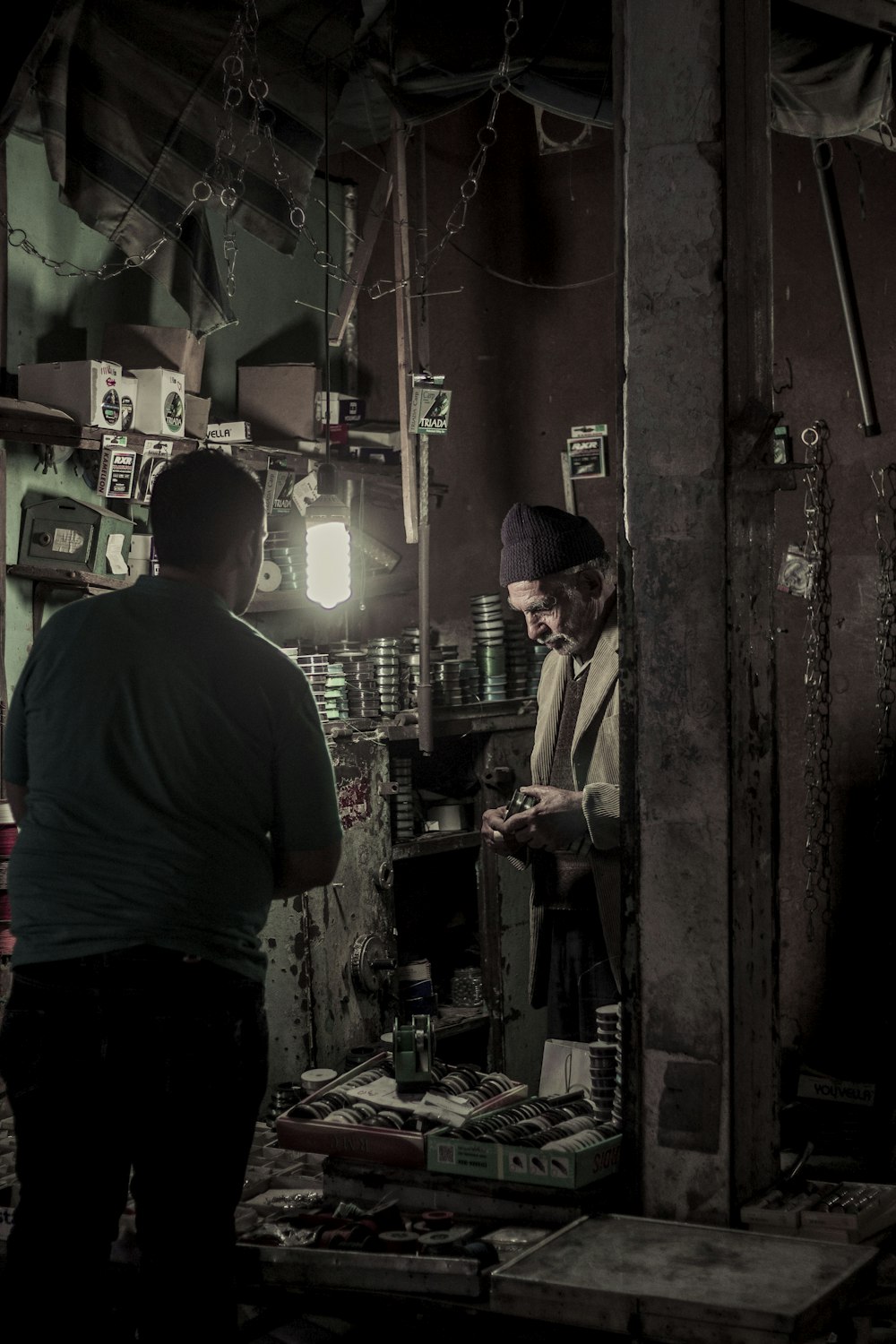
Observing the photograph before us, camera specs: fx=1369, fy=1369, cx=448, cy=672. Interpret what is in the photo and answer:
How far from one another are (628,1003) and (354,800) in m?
2.58

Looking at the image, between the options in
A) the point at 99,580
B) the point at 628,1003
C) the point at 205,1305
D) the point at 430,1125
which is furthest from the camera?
the point at 99,580

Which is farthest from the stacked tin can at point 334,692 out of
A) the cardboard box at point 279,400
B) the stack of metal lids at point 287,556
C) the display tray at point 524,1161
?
the display tray at point 524,1161

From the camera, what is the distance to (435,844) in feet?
18.5

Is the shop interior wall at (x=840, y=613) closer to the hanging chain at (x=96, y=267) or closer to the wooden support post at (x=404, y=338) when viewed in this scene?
the wooden support post at (x=404, y=338)

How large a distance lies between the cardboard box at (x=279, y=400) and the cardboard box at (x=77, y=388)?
4.31 feet

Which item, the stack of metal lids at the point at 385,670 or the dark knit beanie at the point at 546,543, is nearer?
the dark knit beanie at the point at 546,543

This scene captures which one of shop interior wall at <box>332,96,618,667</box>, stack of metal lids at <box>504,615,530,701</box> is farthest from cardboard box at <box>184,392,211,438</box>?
stack of metal lids at <box>504,615,530,701</box>

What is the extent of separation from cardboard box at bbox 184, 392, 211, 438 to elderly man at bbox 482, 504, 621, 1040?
1.97 metres

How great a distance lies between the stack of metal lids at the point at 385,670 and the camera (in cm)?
554

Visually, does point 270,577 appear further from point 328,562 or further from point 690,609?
point 690,609

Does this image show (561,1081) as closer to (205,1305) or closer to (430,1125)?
(430,1125)

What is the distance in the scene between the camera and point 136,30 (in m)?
4.32

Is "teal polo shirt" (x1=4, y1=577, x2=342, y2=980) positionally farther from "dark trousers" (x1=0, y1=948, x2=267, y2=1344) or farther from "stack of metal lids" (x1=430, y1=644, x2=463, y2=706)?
"stack of metal lids" (x1=430, y1=644, x2=463, y2=706)

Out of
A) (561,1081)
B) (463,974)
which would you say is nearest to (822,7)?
(561,1081)
